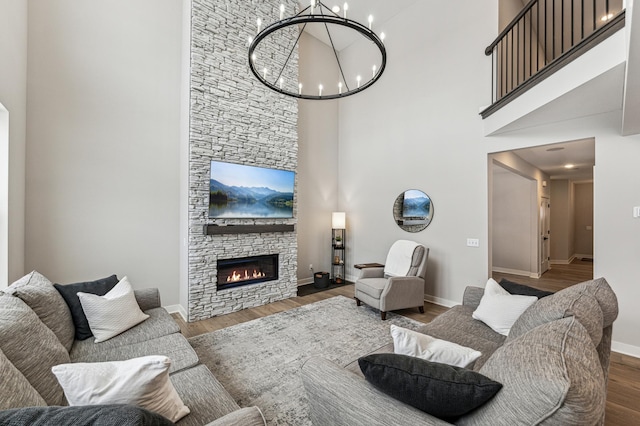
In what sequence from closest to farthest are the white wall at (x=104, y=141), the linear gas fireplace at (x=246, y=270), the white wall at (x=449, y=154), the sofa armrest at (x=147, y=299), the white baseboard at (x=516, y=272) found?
the sofa armrest at (x=147, y=299), the white wall at (x=449, y=154), the white wall at (x=104, y=141), the linear gas fireplace at (x=246, y=270), the white baseboard at (x=516, y=272)

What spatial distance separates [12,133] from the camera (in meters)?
2.53

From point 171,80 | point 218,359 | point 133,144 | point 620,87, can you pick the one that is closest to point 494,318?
point 620,87

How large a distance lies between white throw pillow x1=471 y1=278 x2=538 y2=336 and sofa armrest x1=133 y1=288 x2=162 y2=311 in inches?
124

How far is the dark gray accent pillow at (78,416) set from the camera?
0.62m

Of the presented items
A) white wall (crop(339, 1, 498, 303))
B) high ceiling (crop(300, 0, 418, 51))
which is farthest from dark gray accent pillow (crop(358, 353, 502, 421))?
high ceiling (crop(300, 0, 418, 51))

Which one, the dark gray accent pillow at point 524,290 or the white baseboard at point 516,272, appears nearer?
the dark gray accent pillow at point 524,290

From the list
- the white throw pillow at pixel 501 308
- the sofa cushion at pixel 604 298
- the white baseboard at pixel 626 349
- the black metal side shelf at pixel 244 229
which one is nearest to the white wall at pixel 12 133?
the black metal side shelf at pixel 244 229

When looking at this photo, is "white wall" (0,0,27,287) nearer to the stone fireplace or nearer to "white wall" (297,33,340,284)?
the stone fireplace

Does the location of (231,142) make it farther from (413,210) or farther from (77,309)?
(413,210)

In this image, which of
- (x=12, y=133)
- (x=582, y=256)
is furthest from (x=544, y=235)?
(x=12, y=133)

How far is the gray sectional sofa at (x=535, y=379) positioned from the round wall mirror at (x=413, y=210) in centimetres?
289

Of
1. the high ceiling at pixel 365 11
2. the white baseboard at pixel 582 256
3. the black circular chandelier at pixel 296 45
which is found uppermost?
the high ceiling at pixel 365 11

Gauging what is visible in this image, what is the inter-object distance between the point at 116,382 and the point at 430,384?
1.21 meters

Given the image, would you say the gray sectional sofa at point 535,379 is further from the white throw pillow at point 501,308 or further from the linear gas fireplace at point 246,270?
the linear gas fireplace at point 246,270
